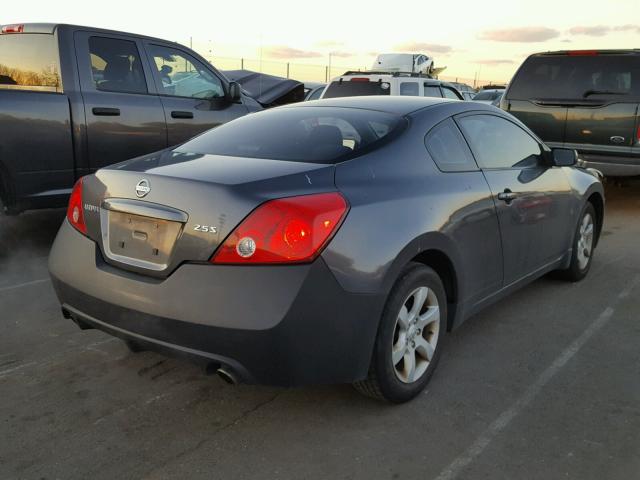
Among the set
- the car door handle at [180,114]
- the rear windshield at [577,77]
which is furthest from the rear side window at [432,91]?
the car door handle at [180,114]

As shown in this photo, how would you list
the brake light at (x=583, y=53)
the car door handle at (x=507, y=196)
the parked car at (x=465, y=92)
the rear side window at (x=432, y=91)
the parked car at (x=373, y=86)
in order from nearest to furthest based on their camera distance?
the car door handle at (x=507, y=196) < the brake light at (x=583, y=53) < the parked car at (x=373, y=86) < the rear side window at (x=432, y=91) < the parked car at (x=465, y=92)

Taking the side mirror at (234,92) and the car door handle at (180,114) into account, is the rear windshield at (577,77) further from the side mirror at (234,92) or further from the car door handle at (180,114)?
the car door handle at (180,114)

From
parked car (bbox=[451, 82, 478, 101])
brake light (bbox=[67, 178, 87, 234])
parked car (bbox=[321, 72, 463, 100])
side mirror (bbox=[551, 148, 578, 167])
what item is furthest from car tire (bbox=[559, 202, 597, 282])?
parked car (bbox=[451, 82, 478, 101])

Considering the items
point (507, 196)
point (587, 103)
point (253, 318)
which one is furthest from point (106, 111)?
point (587, 103)

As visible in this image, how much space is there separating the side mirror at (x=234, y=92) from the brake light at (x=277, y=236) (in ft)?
15.5

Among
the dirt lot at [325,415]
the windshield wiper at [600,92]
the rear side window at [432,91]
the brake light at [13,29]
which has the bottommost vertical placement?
the dirt lot at [325,415]

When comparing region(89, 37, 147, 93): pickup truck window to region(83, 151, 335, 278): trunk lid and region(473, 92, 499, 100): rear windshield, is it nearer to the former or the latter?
region(83, 151, 335, 278): trunk lid

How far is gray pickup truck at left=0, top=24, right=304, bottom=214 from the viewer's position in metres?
5.39

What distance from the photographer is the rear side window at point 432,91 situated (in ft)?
39.3

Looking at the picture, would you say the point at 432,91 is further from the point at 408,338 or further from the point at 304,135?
the point at 408,338

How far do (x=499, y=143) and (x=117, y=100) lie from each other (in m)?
3.63

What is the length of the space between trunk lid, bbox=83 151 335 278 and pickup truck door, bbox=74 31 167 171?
116 inches

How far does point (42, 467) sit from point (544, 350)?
2.83 m


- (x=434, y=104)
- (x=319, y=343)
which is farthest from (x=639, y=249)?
(x=319, y=343)
